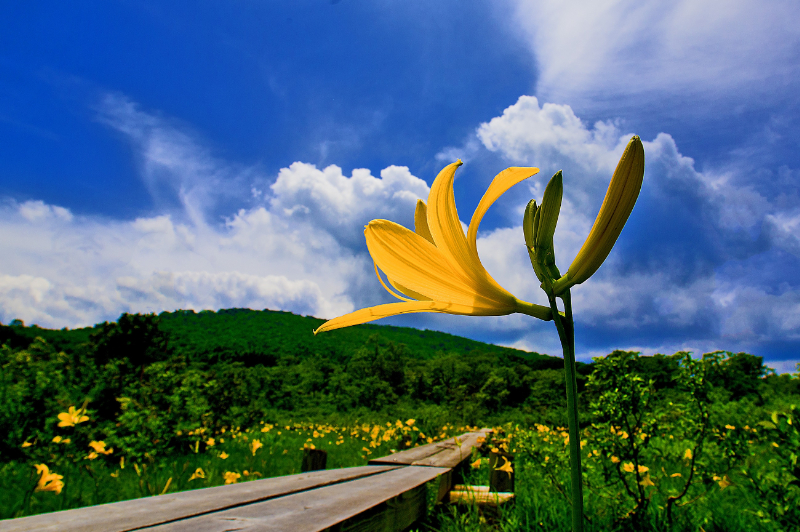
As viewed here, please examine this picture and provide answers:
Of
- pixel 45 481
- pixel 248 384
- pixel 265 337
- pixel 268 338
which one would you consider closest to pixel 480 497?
pixel 45 481

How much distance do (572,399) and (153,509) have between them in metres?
1.50

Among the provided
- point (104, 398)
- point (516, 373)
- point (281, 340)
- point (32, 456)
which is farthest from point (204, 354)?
point (32, 456)

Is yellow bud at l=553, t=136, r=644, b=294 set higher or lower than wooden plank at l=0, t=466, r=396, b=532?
higher

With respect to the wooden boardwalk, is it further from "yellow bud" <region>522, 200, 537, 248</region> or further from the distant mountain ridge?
the distant mountain ridge

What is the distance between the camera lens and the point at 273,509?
141 cm

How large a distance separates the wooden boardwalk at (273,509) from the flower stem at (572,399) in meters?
0.99

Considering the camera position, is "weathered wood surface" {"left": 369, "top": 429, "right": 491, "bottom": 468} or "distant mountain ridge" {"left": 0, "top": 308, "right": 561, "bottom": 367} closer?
"weathered wood surface" {"left": 369, "top": 429, "right": 491, "bottom": 468}

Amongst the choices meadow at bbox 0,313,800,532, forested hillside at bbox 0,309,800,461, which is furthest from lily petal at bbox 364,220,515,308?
forested hillside at bbox 0,309,800,461

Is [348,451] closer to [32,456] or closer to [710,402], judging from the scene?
[32,456]

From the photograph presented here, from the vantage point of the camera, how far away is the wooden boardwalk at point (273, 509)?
115 centimetres

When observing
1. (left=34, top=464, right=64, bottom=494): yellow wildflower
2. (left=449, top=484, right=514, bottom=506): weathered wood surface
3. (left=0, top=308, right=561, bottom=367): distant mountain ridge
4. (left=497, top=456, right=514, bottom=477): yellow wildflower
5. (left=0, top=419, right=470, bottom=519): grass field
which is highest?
(left=0, top=308, right=561, bottom=367): distant mountain ridge

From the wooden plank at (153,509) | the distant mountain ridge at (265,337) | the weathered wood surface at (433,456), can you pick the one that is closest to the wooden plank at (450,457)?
the weathered wood surface at (433,456)

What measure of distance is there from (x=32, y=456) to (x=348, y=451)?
3726mm

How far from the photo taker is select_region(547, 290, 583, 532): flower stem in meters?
0.43
